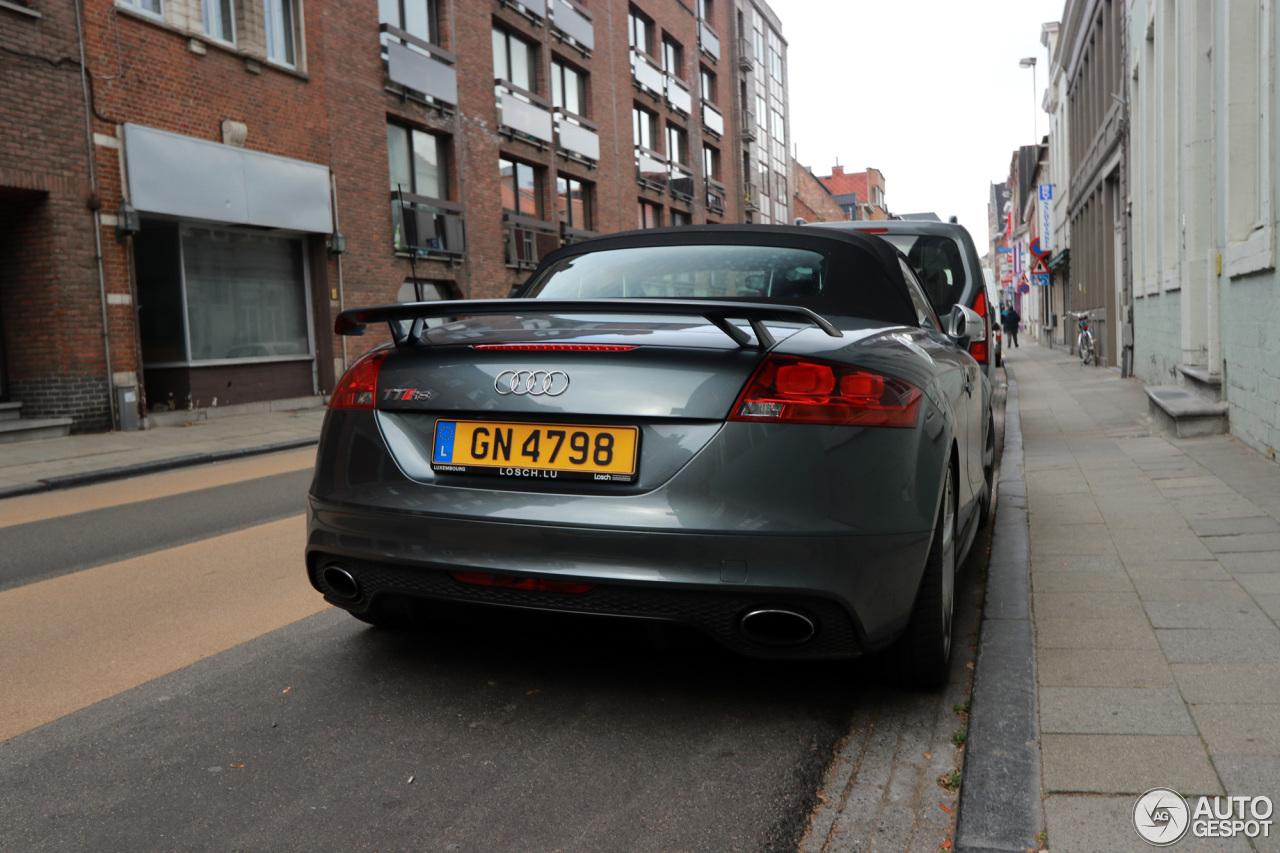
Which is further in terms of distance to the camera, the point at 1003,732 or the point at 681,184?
the point at 681,184

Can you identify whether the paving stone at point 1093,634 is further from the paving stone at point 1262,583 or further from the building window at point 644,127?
the building window at point 644,127

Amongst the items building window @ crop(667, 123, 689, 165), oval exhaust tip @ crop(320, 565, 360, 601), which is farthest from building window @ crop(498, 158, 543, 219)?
oval exhaust tip @ crop(320, 565, 360, 601)

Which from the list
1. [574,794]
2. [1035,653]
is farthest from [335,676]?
[1035,653]

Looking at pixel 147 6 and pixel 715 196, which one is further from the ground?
pixel 715 196

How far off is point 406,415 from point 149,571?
3070mm

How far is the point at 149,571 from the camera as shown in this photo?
17.7 ft

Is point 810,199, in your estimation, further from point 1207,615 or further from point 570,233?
point 1207,615

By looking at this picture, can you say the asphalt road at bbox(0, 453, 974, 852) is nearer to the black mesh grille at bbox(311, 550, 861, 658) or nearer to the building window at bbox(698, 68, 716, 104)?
the black mesh grille at bbox(311, 550, 861, 658)

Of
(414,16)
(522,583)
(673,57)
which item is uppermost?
(673,57)

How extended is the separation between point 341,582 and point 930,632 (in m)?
1.73

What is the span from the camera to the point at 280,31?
18.0 m

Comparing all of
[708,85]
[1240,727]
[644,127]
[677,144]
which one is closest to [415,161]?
[644,127]

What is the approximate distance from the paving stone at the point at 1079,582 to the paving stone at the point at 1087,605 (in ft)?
0.22

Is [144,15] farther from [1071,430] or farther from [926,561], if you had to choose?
[926,561]
